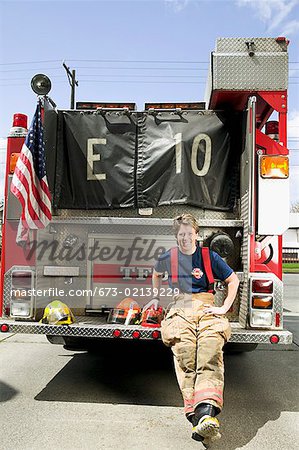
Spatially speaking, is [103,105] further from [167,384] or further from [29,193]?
[167,384]

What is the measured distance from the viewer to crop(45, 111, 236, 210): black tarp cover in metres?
5.26

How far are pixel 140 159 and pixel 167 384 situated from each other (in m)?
2.43

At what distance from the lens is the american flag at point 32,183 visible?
4672mm

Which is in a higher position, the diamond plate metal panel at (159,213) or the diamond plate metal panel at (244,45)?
the diamond plate metal panel at (244,45)

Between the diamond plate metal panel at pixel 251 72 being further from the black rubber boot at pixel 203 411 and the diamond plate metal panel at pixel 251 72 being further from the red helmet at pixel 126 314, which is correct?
the black rubber boot at pixel 203 411

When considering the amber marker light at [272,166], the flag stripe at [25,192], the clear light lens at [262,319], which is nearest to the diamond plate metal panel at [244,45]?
the amber marker light at [272,166]

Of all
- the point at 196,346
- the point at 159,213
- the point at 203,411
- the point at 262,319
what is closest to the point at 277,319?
the point at 262,319

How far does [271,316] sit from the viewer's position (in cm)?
437

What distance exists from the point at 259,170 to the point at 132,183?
142 centimetres

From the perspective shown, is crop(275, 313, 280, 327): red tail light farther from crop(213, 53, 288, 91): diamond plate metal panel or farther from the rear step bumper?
crop(213, 53, 288, 91): diamond plate metal panel

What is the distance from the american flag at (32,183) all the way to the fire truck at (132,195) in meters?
0.15

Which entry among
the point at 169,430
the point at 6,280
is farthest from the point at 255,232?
the point at 6,280

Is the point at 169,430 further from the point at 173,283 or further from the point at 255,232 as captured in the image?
the point at 255,232

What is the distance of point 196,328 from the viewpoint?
3896mm
